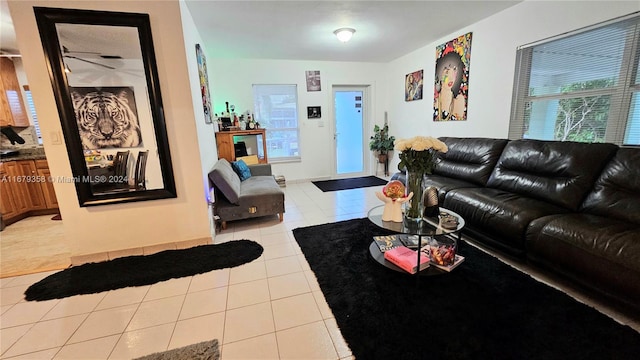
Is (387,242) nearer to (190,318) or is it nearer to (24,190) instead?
(190,318)

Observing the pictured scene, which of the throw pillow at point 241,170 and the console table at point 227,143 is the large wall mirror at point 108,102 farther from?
the console table at point 227,143

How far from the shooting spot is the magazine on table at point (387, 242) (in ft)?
7.68

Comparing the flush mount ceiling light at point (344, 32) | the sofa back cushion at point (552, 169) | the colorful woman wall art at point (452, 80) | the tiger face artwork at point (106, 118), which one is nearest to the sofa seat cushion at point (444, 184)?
the sofa back cushion at point (552, 169)

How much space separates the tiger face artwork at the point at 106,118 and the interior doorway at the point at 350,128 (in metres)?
3.94

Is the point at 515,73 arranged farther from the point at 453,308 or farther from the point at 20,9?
the point at 20,9

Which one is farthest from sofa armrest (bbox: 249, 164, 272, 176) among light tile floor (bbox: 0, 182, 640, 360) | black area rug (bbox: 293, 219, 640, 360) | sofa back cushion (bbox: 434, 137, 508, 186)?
sofa back cushion (bbox: 434, 137, 508, 186)

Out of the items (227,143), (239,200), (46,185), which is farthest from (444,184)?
(46,185)

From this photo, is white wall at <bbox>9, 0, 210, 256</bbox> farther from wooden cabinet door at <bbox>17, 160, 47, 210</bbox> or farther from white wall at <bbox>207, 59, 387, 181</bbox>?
white wall at <bbox>207, 59, 387, 181</bbox>

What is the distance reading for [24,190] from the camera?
3.64 metres

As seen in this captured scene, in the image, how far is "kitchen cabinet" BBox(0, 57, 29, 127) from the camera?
3.71 meters

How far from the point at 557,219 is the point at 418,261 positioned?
1.04 meters

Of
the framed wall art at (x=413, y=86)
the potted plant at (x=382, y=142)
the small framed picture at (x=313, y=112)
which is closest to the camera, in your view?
the framed wall art at (x=413, y=86)

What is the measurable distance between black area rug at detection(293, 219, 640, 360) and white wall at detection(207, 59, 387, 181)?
3557 millimetres

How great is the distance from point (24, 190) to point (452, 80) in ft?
20.7
